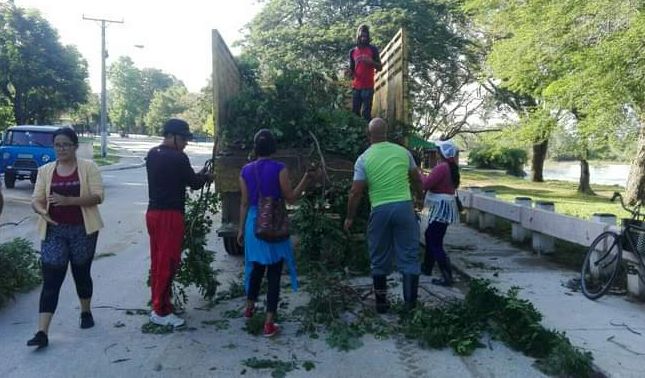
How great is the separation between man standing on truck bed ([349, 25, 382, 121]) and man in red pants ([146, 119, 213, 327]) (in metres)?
4.14

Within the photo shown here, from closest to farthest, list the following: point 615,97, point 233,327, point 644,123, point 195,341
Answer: point 195,341 → point 233,327 → point 615,97 → point 644,123

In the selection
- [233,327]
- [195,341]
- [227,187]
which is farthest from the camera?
[227,187]

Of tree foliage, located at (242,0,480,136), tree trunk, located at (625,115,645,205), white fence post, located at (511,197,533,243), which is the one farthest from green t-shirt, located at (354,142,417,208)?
tree foliage, located at (242,0,480,136)

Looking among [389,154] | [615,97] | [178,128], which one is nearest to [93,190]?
[178,128]

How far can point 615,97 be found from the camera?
37.4ft

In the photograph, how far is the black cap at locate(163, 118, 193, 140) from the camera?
203 inches

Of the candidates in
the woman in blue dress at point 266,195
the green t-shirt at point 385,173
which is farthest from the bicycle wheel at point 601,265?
the woman in blue dress at point 266,195

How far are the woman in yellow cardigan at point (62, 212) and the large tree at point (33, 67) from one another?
3267cm

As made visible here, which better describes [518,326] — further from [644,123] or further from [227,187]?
[644,123]

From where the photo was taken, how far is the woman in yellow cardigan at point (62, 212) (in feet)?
16.0

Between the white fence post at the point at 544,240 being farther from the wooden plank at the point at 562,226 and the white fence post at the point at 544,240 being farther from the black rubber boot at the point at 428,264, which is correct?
the black rubber boot at the point at 428,264

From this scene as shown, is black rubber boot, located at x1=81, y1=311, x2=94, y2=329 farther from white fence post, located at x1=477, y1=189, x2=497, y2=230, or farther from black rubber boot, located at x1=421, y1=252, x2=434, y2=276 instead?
white fence post, located at x1=477, y1=189, x2=497, y2=230

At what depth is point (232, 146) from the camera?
7.07m

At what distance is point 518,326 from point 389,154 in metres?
1.83
